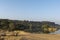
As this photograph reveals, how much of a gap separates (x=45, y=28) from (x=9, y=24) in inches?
254

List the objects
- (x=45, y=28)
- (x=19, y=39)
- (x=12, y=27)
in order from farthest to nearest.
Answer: (x=45, y=28), (x=12, y=27), (x=19, y=39)

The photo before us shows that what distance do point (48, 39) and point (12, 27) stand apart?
41.5 feet

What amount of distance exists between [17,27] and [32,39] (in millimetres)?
13879

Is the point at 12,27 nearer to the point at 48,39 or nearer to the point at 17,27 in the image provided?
the point at 17,27

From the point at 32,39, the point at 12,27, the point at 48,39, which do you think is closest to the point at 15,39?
the point at 32,39

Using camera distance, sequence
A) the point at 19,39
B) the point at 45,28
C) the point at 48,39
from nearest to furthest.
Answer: the point at 19,39
the point at 48,39
the point at 45,28

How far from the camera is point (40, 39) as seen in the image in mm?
14539

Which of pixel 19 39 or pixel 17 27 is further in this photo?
pixel 17 27

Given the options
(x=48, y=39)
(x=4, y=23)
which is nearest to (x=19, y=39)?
(x=48, y=39)

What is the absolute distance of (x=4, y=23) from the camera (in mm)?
28203

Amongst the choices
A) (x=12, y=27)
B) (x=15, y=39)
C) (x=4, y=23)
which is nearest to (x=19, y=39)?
(x=15, y=39)

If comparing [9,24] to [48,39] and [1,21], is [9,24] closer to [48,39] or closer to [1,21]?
[1,21]

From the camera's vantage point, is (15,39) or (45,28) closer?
(15,39)

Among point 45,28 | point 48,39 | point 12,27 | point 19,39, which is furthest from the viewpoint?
point 45,28
